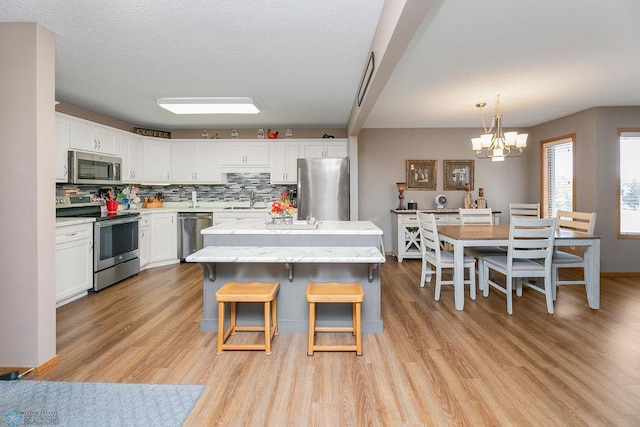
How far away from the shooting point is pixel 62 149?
4.02m

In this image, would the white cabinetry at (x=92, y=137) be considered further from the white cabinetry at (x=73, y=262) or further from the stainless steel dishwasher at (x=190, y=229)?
the stainless steel dishwasher at (x=190, y=229)

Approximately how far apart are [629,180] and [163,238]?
6.99 meters

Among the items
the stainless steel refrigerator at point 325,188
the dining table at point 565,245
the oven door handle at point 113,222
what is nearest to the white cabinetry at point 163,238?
the oven door handle at point 113,222

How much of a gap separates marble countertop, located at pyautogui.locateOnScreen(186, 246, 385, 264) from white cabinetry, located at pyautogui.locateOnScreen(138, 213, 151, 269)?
2749mm

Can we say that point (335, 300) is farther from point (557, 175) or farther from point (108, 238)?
point (557, 175)

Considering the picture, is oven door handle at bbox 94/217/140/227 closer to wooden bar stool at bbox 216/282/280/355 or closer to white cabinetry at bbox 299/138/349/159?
wooden bar stool at bbox 216/282/280/355

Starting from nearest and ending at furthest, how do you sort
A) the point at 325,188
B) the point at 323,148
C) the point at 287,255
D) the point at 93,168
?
1. the point at 287,255
2. the point at 93,168
3. the point at 325,188
4. the point at 323,148

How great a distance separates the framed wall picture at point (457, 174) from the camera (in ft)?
20.5

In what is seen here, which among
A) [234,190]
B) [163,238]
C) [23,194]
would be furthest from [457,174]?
[23,194]

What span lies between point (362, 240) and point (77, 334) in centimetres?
254

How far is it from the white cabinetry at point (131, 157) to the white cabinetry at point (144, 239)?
0.67 m

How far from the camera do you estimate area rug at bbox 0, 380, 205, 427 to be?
5.82ft

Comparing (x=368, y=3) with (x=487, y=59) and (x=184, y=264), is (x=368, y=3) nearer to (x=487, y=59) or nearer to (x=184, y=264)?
(x=487, y=59)

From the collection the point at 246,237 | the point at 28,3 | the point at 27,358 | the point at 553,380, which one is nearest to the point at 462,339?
the point at 553,380
